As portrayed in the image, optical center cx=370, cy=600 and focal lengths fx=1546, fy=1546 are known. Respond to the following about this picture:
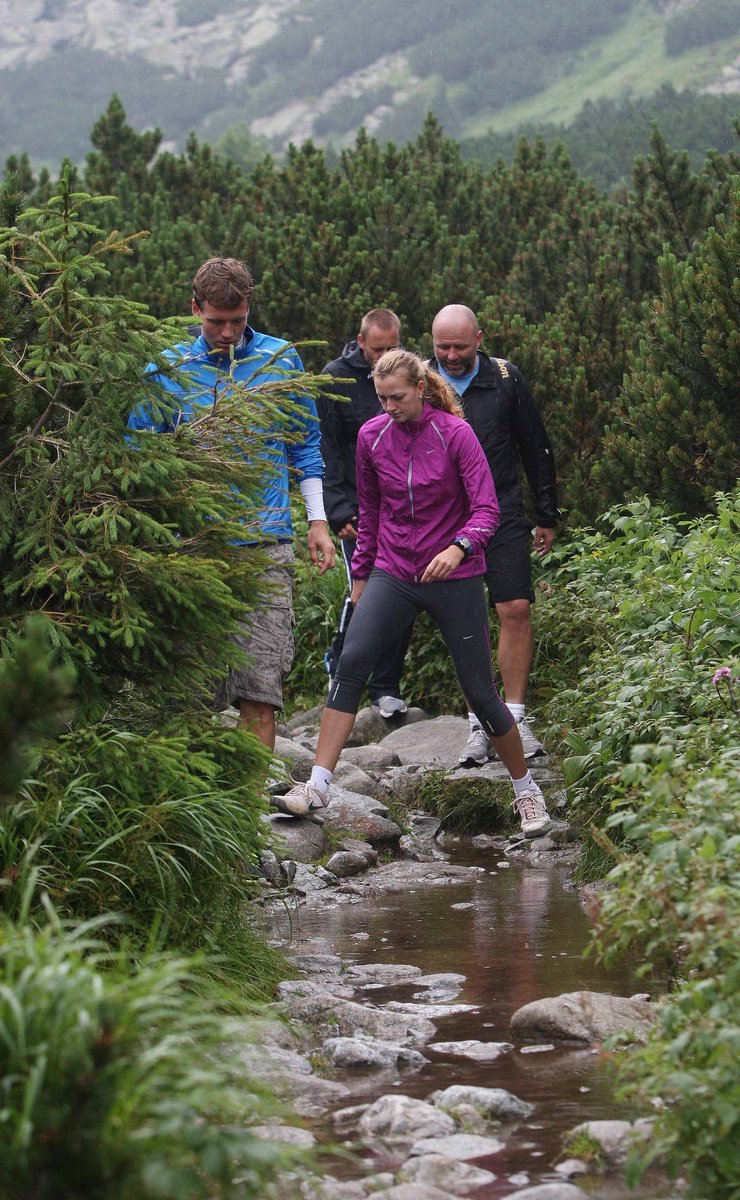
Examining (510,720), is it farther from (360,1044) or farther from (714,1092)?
(714,1092)

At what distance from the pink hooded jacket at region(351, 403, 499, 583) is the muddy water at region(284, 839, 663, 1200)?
147 cm

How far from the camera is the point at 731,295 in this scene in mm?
9664

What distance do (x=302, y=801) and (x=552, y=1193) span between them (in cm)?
393

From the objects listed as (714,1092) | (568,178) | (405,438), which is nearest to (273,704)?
(405,438)

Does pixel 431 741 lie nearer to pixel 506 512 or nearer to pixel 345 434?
pixel 506 512

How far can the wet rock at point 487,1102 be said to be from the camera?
13.1ft

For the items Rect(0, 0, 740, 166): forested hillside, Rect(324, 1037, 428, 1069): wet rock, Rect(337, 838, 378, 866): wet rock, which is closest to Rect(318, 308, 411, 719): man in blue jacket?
Rect(337, 838, 378, 866): wet rock

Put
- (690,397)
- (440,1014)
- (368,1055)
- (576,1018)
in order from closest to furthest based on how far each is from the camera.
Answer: (368,1055) < (576,1018) < (440,1014) < (690,397)

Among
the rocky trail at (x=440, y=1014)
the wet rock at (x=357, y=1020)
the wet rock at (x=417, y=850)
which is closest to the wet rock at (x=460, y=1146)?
the rocky trail at (x=440, y=1014)

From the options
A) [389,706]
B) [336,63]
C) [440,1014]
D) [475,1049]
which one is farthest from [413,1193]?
[336,63]

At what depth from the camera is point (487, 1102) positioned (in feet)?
13.1

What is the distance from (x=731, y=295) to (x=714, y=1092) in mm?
7351

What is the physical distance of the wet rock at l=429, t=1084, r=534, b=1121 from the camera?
13.1 ft

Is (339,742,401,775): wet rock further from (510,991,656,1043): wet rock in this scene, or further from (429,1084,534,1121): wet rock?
(429,1084,534,1121): wet rock
